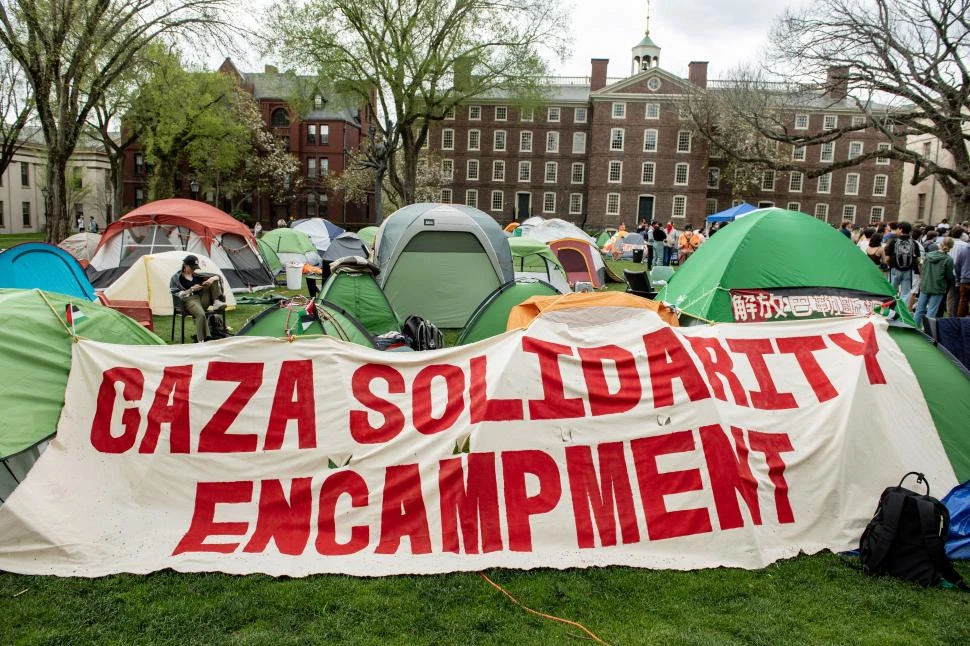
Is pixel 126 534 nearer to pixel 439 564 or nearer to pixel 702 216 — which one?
pixel 439 564

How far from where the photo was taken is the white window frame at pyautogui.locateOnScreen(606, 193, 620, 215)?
57.6m

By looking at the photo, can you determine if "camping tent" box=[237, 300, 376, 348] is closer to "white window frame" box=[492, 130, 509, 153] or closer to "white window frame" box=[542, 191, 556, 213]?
"white window frame" box=[542, 191, 556, 213]

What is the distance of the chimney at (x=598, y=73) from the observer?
2285 inches

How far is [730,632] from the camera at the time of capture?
11.9 ft

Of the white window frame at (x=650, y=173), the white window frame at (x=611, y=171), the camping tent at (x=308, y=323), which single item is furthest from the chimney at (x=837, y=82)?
the white window frame at (x=611, y=171)

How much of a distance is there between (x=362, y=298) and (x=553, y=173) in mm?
53963

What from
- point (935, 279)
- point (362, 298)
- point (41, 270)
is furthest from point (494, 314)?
point (935, 279)

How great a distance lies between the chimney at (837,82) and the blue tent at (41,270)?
87.5 feet

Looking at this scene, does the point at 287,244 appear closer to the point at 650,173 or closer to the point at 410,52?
the point at 410,52

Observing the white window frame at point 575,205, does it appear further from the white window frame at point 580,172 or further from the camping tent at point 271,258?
the camping tent at point 271,258

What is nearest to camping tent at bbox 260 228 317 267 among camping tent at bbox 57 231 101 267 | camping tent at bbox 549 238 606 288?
camping tent at bbox 57 231 101 267

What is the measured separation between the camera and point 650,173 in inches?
2244

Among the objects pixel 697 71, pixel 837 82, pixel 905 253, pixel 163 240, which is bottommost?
pixel 163 240

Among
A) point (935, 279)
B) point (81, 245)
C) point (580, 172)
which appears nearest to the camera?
point (935, 279)
